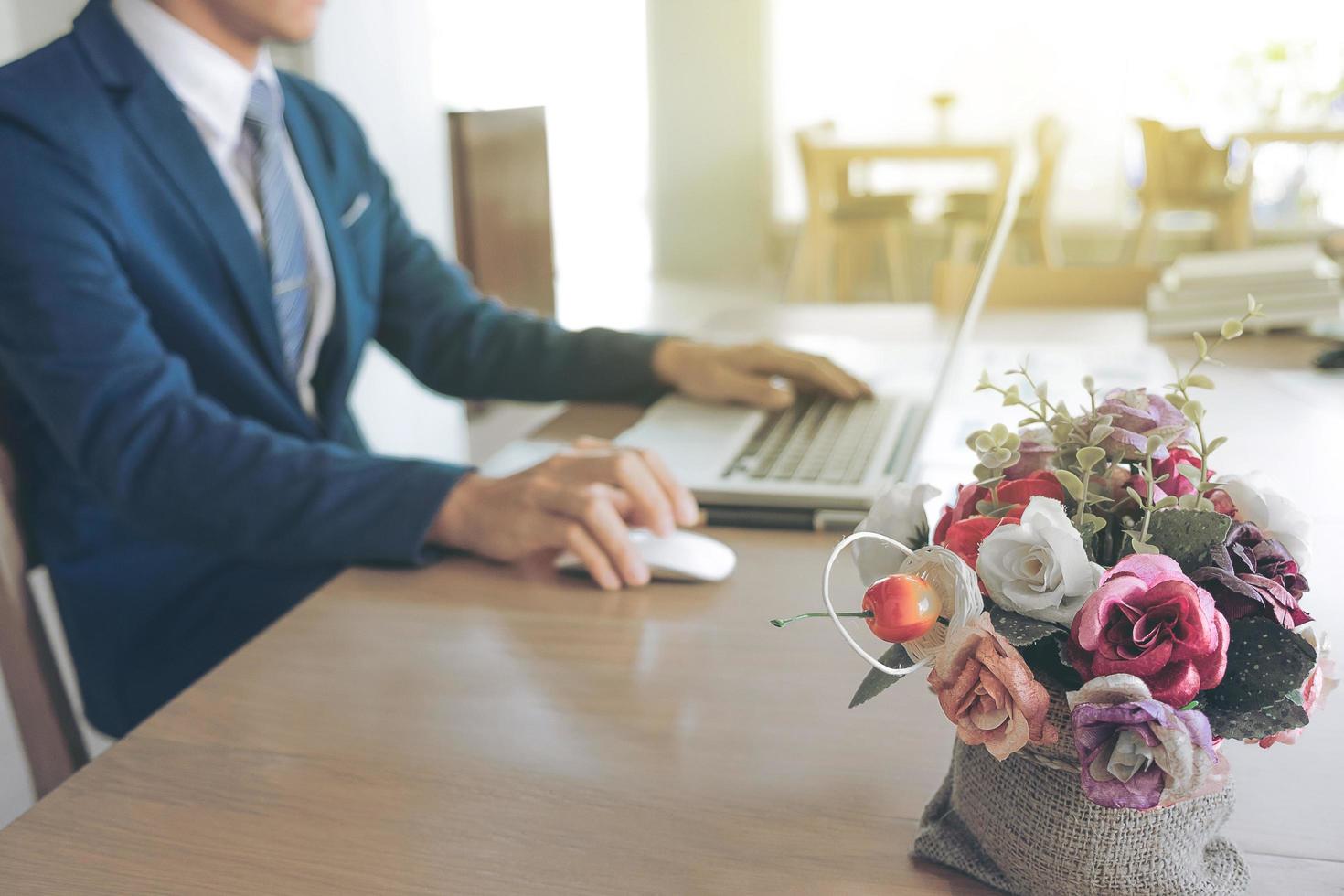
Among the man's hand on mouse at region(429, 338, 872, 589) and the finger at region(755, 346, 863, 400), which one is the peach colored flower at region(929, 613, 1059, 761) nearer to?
the man's hand on mouse at region(429, 338, 872, 589)

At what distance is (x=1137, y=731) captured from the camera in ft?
1.31

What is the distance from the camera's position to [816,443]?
1.11 meters

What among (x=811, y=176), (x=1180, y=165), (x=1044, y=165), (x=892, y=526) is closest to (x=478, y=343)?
(x=892, y=526)

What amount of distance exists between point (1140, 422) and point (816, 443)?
626mm

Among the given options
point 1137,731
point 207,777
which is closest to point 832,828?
point 1137,731

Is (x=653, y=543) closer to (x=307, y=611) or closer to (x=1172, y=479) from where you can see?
(x=307, y=611)

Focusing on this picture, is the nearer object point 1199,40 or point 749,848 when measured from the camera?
point 749,848

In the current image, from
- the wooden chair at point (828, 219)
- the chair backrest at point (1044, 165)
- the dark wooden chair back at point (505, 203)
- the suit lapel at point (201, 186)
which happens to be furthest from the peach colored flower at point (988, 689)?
the chair backrest at point (1044, 165)

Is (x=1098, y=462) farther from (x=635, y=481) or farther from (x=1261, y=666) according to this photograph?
(x=635, y=481)

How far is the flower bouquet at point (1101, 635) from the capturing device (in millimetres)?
407

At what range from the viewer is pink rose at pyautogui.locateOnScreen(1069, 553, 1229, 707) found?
40 cm

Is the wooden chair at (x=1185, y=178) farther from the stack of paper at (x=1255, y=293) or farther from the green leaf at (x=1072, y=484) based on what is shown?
the green leaf at (x=1072, y=484)

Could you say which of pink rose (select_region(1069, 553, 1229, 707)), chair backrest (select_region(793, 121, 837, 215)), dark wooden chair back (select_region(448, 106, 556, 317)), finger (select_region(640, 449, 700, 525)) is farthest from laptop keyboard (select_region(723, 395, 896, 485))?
chair backrest (select_region(793, 121, 837, 215))

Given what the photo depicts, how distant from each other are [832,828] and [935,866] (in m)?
0.05
